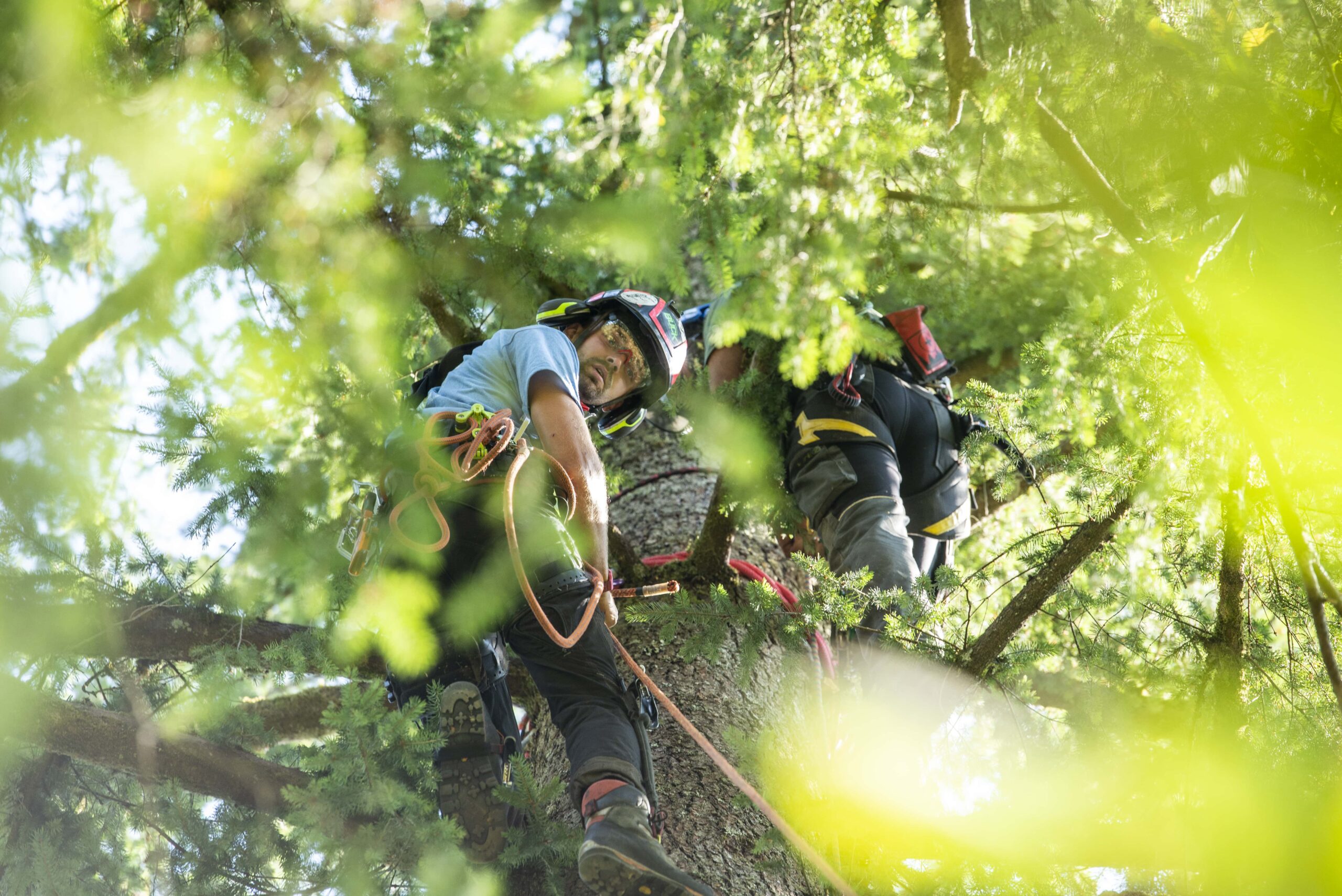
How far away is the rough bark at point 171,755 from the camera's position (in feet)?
9.16

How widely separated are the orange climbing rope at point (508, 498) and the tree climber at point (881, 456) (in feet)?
2.64

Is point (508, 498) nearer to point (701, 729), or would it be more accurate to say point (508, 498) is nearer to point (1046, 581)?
point (701, 729)

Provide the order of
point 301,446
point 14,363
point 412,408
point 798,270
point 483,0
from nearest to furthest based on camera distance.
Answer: point 14,363 < point 798,270 < point 412,408 < point 301,446 < point 483,0

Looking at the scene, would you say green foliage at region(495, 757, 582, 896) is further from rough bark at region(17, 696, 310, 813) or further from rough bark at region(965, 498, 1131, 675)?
rough bark at region(965, 498, 1131, 675)

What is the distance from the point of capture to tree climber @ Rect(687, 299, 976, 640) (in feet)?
10.2

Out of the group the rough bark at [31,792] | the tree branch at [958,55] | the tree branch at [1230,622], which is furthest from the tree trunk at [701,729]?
the rough bark at [31,792]

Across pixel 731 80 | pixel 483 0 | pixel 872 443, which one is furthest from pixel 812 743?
pixel 483 0

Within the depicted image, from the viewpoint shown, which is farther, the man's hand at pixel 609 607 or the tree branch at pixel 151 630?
the tree branch at pixel 151 630

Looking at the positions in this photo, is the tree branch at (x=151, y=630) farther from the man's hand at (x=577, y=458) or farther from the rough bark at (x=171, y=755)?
the man's hand at (x=577, y=458)

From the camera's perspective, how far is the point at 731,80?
3.23 metres

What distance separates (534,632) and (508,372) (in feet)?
2.61

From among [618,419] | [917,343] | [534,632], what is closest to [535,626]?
[534,632]

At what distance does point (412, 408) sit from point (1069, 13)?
2328mm

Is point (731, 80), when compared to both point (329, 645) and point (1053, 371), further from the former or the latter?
point (329, 645)
